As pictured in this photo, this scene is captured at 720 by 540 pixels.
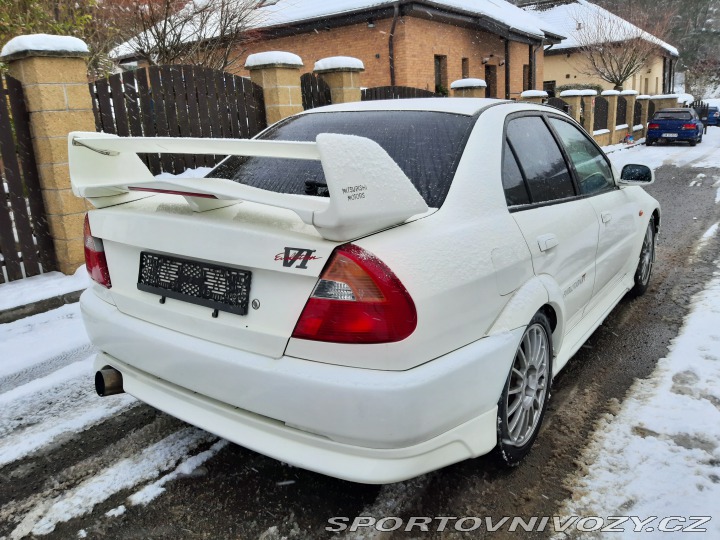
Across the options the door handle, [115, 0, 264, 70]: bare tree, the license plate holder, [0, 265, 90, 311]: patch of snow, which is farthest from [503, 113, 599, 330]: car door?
[115, 0, 264, 70]: bare tree

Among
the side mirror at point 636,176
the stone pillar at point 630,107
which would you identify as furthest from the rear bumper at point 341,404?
the stone pillar at point 630,107

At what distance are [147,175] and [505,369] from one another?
2.00 metres

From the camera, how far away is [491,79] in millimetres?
24234

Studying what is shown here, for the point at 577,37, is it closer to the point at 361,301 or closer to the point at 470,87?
the point at 470,87

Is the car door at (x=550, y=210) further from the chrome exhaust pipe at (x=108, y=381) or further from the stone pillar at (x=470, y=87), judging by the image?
the stone pillar at (x=470, y=87)

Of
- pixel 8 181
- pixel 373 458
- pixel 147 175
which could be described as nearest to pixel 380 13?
pixel 8 181

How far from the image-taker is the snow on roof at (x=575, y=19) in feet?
Answer: 114

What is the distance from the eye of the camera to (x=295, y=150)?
1.80 meters

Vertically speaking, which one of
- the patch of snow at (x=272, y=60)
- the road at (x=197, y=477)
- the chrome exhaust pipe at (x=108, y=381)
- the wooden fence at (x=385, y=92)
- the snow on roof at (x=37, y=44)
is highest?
the patch of snow at (x=272, y=60)

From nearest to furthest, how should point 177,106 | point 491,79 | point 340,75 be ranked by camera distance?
point 177,106, point 340,75, point 491,79

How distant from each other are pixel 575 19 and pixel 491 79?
17.9 m

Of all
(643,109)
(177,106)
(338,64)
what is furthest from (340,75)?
(643,109)

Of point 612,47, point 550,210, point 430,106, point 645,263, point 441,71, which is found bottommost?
point 645,263

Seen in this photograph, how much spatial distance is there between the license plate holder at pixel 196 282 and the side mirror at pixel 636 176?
3074 millimetres
